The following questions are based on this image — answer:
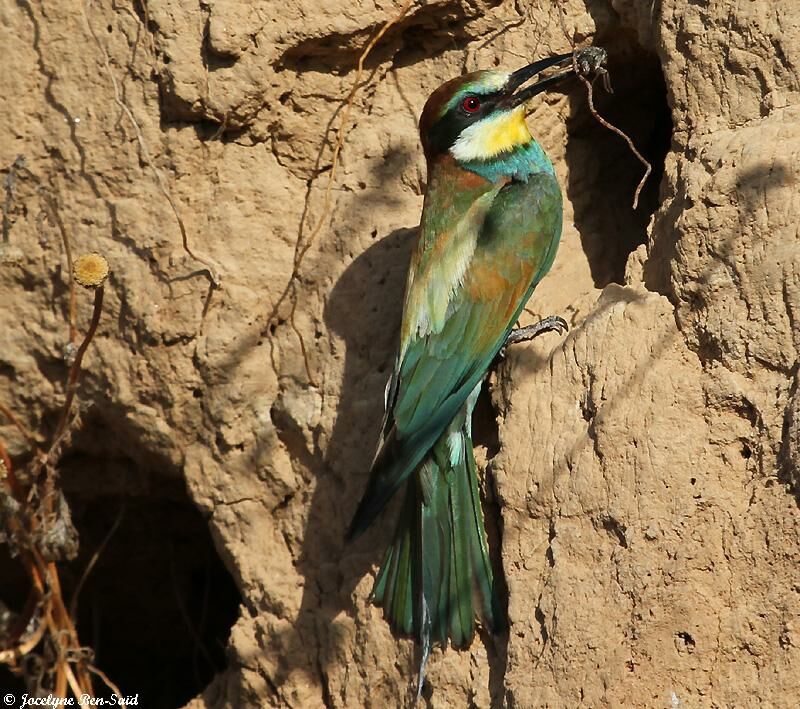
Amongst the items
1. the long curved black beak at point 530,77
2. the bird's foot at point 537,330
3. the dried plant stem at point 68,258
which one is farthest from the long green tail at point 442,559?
the dried plant stem at point 68,258

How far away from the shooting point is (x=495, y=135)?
3250 millimetres

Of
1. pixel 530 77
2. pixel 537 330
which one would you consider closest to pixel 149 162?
pixel 530 77

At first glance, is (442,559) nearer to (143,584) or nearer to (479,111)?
(479,111)

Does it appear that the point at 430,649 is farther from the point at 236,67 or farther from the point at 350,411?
the point at 236,67

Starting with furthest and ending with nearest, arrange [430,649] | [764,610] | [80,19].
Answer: [80,19]
[430,649]
[764,610]

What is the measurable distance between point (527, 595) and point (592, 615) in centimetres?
18

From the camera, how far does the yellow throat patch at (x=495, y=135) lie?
321 centimetres

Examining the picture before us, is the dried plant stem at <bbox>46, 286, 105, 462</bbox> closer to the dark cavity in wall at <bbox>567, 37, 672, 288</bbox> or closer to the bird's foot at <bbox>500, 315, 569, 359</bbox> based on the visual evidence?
the bird's foot at <bbox>500, 315, 569, 359</bbox>

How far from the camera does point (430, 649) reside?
2830 mm

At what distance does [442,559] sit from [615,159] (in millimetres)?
1266

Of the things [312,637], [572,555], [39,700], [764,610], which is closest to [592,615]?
[572,555]

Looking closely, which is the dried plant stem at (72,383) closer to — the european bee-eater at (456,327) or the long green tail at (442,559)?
the european bee-eater at (456,327)

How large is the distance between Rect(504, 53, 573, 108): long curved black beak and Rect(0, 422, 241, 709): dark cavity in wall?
5.19 feet

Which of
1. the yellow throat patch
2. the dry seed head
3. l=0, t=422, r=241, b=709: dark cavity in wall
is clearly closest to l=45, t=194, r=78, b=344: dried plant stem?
the dry seed head
